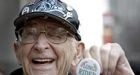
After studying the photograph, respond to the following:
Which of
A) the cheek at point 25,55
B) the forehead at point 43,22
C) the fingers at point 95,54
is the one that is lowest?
the fingers at point 95,54

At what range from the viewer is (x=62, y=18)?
2.97 meters

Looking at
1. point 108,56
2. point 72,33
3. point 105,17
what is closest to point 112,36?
point 105,17

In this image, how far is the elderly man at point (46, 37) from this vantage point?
9.78 feet

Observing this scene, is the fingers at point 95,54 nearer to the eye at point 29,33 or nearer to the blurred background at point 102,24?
the eye at point 29,33

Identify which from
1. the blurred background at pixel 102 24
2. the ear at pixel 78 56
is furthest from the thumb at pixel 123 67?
the blurred background at pixel 102 24

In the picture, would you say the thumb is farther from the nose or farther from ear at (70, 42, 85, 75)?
the nose

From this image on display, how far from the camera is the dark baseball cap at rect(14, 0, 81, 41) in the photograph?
9.72 ft

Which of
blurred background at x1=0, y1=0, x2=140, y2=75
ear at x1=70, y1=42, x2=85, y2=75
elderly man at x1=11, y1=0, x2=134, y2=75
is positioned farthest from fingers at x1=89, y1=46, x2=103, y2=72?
blurred background at x1=0, y1=0, x2=140, y2=75

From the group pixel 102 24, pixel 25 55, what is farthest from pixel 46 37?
pixel 102 24

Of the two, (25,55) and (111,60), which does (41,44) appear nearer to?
(25,55)

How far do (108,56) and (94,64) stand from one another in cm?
21

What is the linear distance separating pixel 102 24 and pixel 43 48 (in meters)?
2.87

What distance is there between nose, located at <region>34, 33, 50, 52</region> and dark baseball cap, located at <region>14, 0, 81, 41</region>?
0.13m

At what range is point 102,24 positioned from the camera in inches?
228
